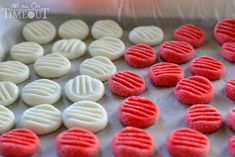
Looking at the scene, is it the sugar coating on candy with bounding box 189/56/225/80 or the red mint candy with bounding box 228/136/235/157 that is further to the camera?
the sugar coating on candy with bounding box 189/56/225/80

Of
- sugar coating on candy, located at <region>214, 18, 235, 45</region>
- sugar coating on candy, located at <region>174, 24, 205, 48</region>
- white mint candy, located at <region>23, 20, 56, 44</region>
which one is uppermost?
sugar coating on candy, located at <region>214, 18, 235, 45</region>

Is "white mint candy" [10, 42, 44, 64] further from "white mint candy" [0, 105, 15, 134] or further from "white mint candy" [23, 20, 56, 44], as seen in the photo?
"white mint candy" [0, 105, 15, 134]

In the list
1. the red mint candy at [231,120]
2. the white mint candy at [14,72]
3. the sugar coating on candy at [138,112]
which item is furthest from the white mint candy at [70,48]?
the red mint candy at [231,120]

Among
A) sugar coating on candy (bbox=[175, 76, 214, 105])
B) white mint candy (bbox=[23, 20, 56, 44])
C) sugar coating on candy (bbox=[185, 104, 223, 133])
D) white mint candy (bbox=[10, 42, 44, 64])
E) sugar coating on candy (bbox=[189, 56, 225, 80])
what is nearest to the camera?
sugar coating on candy (bbox=[185, 104, 223, 133])

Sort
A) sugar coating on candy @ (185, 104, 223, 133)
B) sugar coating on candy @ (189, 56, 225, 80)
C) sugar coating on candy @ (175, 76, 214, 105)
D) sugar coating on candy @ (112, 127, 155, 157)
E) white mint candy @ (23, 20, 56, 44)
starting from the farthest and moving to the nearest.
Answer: white mint candy @ (23, 20, 56, 44)
sugar coating on candy @ (189, 56, 225, 80)
sugar coating on candy @ (175, 76, 214, 105)
sugar coating on candy @ (185, 104, 223, 133)
sugar coating on candy @ (112, 127, 155, 157)

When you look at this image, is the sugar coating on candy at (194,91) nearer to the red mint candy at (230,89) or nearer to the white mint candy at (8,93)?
the red mint candy at (230,89)

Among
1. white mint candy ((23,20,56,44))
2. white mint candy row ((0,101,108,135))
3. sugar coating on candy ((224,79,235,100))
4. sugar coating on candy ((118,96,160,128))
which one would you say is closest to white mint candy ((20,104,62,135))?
white mint candy row ((0,101,108,135))

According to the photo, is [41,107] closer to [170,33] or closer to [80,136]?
[80,136]
